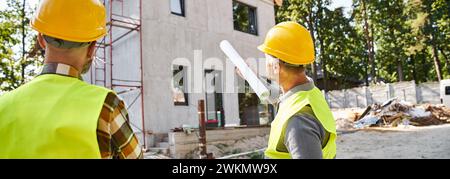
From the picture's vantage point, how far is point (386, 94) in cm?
2786

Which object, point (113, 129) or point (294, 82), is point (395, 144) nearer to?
point (294, 82)

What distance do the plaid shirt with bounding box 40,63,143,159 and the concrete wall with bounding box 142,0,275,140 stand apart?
9040mm

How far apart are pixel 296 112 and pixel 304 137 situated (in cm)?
14

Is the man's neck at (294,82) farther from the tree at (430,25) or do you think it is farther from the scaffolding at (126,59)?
the tree at (430,25)

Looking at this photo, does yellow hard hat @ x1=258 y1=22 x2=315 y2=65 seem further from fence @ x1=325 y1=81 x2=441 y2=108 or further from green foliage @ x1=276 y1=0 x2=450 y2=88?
green foliage @ x1=276 y1=0 x2=450 y2=88

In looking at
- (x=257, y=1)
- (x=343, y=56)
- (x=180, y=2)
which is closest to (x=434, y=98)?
(x=343, y=56)

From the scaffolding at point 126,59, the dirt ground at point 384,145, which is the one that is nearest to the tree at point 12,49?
the scaffolding at point 126,59

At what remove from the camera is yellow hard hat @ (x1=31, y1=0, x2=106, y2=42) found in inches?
52.1

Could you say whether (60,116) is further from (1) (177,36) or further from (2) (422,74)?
(2) (422,74)

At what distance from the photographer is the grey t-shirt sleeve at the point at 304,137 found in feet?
4.82

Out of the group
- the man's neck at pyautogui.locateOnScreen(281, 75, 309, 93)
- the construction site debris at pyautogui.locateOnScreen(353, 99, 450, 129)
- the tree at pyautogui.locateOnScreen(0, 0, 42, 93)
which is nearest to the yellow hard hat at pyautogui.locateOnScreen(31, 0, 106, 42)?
the man's neck at pyautogui.locateOnScreen(281, 75, 309, 93)

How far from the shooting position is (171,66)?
11.2 metres

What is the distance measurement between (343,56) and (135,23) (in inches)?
1220

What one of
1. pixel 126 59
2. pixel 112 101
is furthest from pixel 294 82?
pixel 126 59
